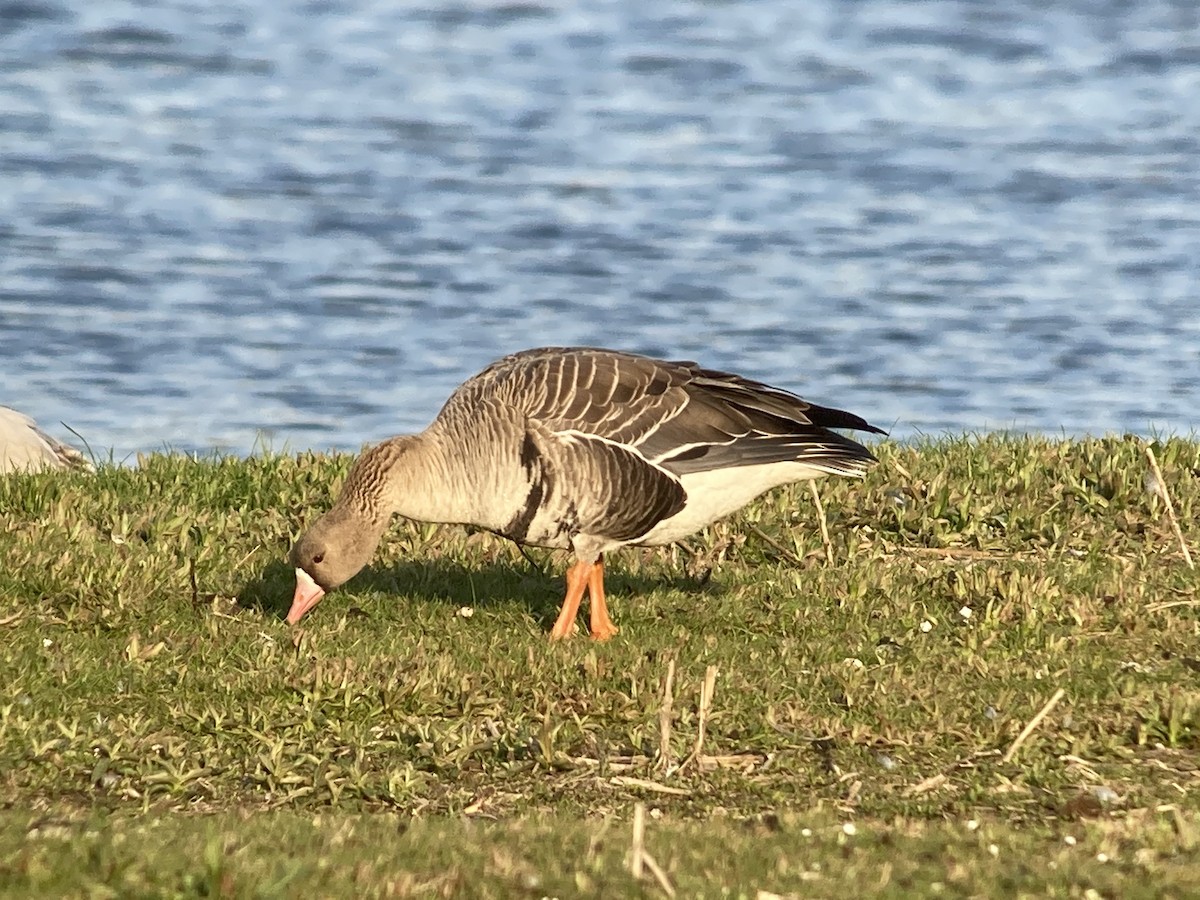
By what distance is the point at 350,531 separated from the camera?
8305 mm

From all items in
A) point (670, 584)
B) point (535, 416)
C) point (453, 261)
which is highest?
point (453, 261)

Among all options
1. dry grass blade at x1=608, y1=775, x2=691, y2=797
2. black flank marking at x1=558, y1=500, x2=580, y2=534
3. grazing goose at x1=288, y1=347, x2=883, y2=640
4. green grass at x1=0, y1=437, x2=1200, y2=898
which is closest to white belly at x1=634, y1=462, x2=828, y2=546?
grazing goose at x1=288, y1=347, x2=883, y2=640

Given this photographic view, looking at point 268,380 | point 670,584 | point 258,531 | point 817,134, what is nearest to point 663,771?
point 670,584

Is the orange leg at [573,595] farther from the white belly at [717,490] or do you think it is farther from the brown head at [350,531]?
the brown head at [350,531]

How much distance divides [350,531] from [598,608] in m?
1.16

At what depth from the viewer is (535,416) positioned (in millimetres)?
8125

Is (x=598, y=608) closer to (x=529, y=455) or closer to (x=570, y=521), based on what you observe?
(x=570, y=521)

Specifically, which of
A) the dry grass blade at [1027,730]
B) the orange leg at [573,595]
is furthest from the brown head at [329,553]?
the dry grass blade at [1027,730]

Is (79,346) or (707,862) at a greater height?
(79,346)

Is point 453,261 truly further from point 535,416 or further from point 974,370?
point 535,416

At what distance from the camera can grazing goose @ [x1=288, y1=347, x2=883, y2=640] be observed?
805 cm

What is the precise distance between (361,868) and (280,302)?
48.4 feet

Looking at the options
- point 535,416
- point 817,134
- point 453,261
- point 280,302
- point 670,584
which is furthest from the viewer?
point 817,134

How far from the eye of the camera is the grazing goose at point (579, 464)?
8055 millimetres
